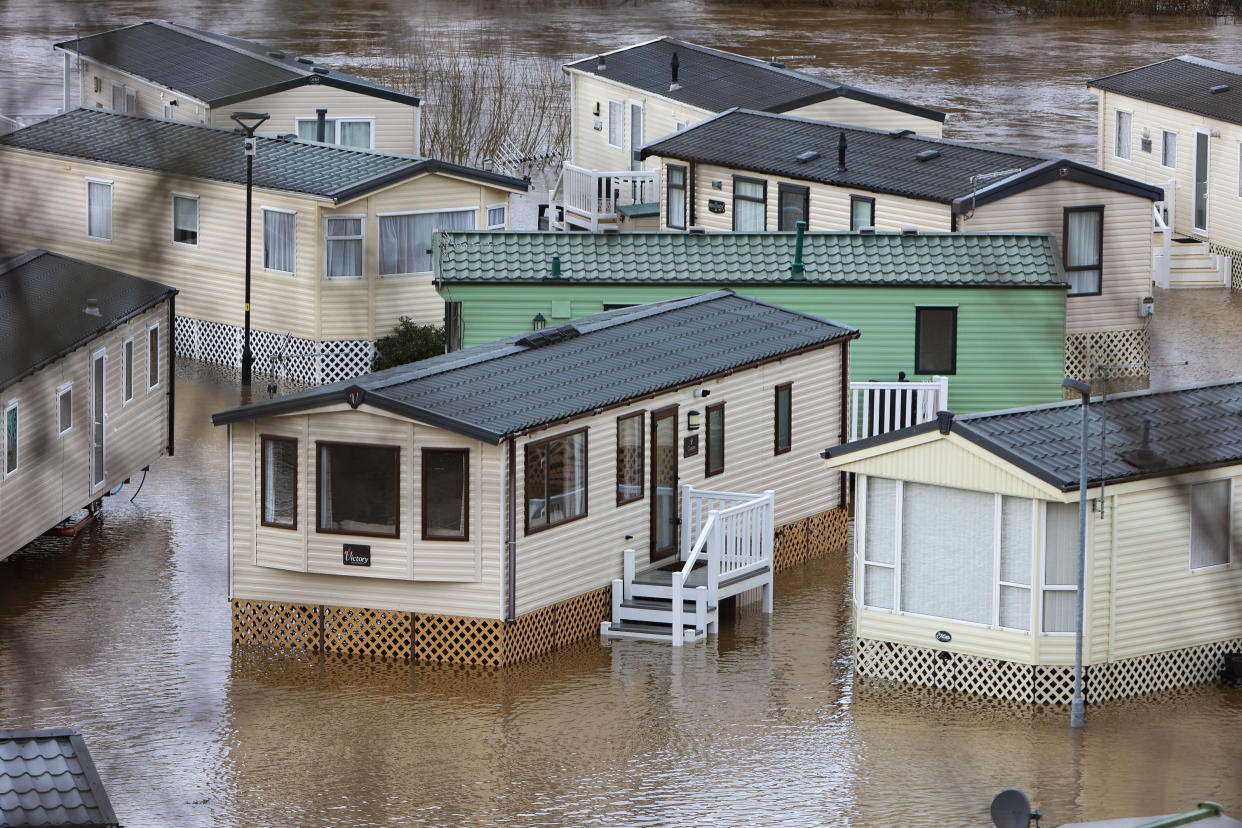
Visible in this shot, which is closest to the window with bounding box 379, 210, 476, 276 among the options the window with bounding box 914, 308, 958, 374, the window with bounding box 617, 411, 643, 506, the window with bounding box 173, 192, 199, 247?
the window with bounding box 173, 192, 199, 247

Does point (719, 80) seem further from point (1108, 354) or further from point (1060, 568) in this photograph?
point (1060, 568)

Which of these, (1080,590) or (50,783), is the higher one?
(50,783)

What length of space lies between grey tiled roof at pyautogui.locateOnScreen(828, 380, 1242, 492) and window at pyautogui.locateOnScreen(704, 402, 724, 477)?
12.6 ft

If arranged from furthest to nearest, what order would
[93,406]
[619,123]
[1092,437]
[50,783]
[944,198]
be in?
[619,123]
[944,198]
[93,406]
[1092,437]
[50,783]

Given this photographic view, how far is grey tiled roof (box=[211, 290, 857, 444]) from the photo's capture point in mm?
21812

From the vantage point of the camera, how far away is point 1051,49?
659cm

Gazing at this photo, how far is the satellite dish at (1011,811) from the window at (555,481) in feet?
32.1

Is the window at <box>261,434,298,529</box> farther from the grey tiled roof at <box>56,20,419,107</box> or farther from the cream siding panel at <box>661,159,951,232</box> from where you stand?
the grey tiled roof at <box>56,20,419,107</box>

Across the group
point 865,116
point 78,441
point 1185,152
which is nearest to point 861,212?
point 865,116

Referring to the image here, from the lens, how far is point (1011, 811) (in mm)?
12727

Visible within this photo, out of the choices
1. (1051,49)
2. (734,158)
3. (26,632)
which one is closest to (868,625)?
(26,632)

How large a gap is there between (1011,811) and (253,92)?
31249 millimetres

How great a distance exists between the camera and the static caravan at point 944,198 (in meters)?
34.5

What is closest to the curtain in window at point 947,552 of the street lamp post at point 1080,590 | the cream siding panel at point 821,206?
the street lamp post at point 1080,590
